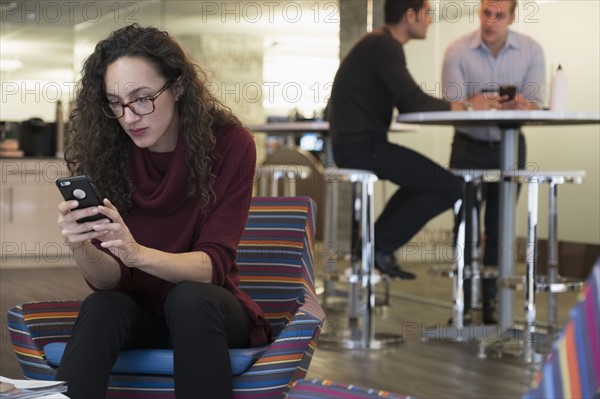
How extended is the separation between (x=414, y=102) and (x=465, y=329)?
1018mm

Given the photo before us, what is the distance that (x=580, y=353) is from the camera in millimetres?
1057

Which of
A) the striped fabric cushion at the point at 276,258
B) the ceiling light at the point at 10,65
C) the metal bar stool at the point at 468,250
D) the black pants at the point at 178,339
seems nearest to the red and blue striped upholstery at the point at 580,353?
the black pants at the point at 178,339

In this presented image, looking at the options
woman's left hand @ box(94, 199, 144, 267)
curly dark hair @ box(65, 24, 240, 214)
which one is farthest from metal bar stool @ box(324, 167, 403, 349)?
woman's left hand @ box(94, 199, 144, 267)

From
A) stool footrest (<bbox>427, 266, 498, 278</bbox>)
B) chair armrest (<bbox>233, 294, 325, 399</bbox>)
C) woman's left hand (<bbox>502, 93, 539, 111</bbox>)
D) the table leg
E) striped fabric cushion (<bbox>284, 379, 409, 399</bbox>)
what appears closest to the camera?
striped fabric cushion (<bbox>284, 379, 409, 399</bbox>)

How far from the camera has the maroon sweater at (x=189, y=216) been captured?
88.7 inches

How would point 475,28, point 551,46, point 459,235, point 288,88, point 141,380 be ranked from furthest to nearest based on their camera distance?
point 288,88, point 475,28, point 551,46, point 459,235, point 141,380

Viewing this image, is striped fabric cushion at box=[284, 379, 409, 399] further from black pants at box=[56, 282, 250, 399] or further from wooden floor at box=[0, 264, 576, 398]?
wooden floor at box=[0, 264, 576, 398]

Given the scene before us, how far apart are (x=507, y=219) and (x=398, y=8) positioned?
1.22m

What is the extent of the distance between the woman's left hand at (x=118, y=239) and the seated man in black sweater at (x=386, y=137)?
2.45m

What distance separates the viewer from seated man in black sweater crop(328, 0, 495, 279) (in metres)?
4.42

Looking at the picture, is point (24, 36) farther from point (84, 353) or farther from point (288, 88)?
point (84, 353)

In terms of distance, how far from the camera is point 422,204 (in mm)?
4562

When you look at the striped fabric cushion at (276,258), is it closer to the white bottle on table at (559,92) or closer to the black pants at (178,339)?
the black pants at (178,339)

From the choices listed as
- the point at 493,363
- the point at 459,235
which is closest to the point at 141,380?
the point at 493,363
